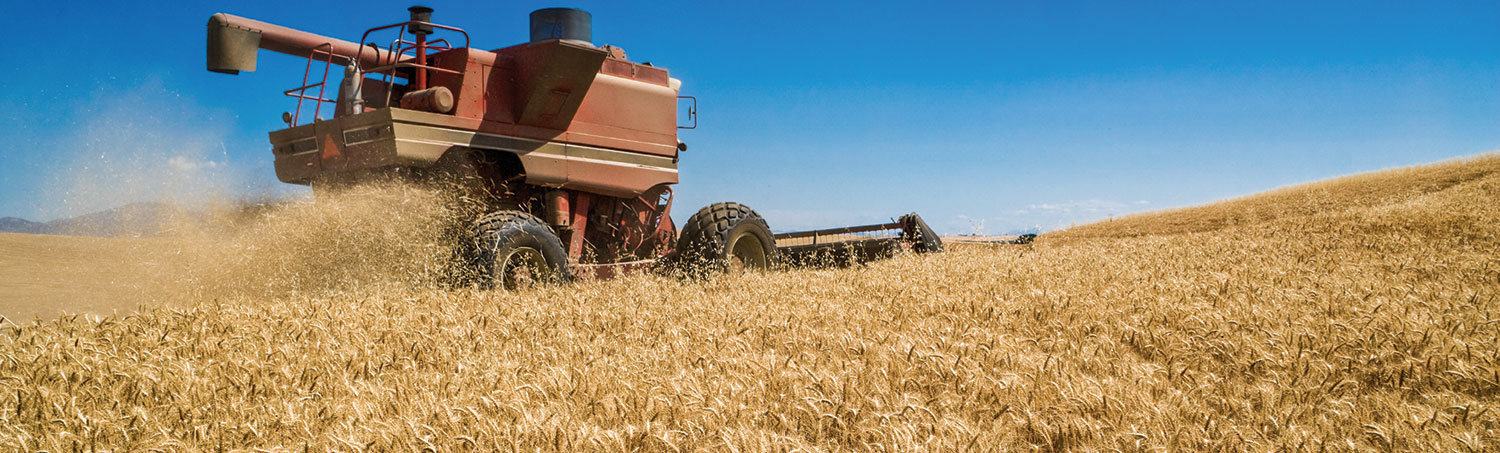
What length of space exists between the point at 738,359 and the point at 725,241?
4.82 meters

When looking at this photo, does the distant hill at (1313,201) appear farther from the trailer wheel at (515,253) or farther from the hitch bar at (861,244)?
the trailer wheel at (515,253)

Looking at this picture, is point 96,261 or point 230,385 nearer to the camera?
point 230,385

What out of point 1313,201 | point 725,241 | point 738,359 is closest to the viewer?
point 738,359

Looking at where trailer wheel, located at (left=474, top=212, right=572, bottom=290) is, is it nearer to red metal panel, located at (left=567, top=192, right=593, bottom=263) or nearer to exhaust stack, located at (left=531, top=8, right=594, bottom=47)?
red metal panel, located at (left=567, top=192, right=593, bottom=263)

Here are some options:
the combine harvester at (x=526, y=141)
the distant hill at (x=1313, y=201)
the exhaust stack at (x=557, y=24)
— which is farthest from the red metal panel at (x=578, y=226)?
the distant hill at (x=1313, y=201)

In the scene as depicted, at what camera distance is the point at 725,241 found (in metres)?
8.38

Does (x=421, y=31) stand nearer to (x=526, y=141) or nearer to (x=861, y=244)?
(x=526, y=141)

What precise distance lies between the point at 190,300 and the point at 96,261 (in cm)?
112

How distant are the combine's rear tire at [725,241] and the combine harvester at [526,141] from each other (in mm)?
14

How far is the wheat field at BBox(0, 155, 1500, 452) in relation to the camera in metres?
2.66

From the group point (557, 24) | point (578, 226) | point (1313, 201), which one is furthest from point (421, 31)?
point (1313, 201)

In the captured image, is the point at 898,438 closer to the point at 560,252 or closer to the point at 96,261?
the point at 560,252

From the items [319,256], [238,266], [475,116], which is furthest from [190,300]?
[475,116]

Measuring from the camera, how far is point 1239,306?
530 cm
